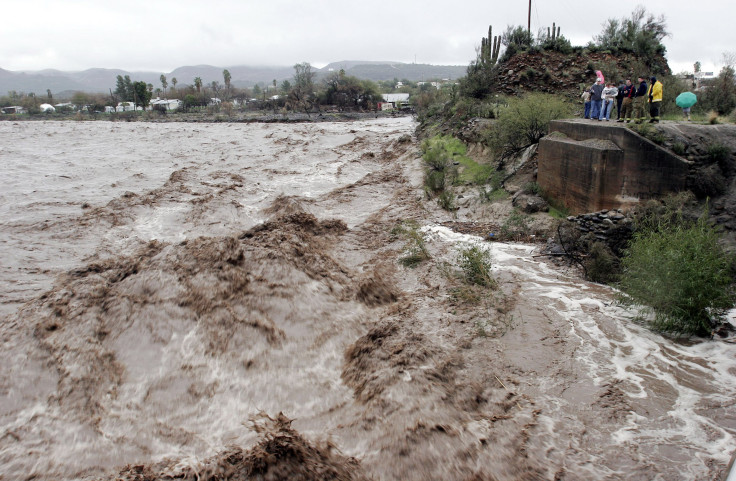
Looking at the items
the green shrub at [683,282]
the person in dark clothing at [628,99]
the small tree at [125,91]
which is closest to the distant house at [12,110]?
the small tree at [125,91]

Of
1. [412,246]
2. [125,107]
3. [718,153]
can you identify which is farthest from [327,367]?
[125,107]

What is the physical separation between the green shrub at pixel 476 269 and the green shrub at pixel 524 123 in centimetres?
771

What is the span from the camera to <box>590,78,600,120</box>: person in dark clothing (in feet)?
44.0

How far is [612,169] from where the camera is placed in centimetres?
1045

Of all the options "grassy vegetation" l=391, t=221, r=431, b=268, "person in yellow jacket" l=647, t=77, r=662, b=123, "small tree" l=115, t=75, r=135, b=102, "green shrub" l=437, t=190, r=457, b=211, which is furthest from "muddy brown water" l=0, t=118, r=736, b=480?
"small tree" l=115, t=75, r=135, b=102

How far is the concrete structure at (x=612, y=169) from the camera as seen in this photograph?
9984 mm

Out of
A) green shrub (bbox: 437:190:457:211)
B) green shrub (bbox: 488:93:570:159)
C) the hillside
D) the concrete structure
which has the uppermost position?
the hillside

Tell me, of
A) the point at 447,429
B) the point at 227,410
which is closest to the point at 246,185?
the point at 227,410

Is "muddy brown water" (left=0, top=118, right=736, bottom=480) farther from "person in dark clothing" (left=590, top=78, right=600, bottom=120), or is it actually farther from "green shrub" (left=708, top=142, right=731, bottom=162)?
"person in dark clothing" (left=590, top=78, right=600, bottom=120)

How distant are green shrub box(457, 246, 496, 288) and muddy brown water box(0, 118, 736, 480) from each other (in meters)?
0.39

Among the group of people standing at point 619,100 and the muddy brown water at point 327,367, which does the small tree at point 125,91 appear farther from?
the group of people standing at point 619,100

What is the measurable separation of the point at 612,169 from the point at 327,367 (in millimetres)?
8139

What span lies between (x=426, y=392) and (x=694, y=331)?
461cm

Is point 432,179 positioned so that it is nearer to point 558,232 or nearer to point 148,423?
point 558,232
